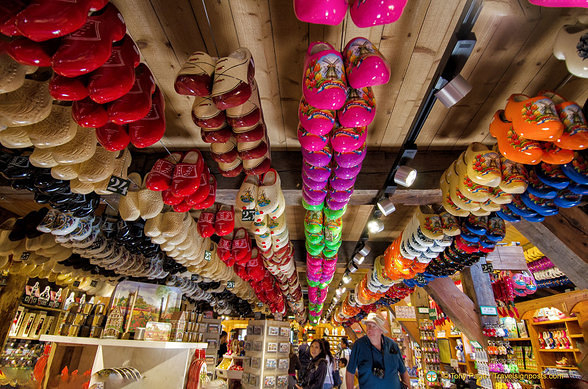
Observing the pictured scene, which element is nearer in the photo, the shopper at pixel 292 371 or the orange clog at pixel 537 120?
the orange clog at pixel 537 120

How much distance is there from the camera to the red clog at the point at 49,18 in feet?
2.39

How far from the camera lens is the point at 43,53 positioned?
2.79ft

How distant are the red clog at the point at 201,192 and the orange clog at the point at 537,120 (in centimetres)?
180

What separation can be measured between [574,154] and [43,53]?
2.23m

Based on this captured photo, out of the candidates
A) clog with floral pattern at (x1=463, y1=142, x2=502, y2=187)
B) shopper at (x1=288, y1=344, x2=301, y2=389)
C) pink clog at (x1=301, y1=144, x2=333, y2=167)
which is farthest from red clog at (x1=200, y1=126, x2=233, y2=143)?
shopper at (x1=288, y1=344, x2=301, y2=389)

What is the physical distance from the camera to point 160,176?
1836 millimetres

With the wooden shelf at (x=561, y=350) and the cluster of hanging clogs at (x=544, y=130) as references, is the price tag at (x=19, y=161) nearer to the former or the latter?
the cluster of hanging clogs at (x=544, y=130)

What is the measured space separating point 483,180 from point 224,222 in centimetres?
195

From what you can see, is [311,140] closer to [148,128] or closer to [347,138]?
[347,138]

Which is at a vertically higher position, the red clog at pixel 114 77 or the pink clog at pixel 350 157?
the pink clog at pixel 350 157

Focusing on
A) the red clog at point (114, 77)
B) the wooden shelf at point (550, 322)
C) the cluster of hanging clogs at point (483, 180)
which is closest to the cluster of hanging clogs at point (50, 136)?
the red clog at point (114, 77)

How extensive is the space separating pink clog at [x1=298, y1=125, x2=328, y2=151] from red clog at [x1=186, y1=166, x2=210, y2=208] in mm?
797

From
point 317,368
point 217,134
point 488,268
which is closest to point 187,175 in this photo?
point 217,134

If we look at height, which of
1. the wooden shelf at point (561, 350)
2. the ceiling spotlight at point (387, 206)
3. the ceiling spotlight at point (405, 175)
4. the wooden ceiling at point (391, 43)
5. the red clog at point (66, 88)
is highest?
the wooden ceiling at point (391, 43)
